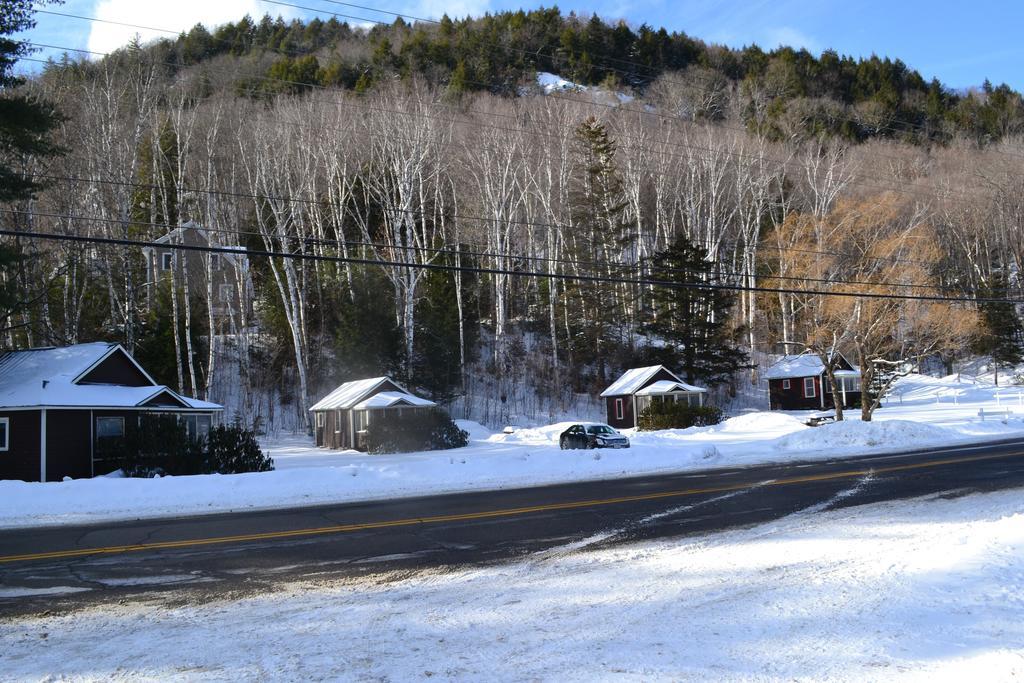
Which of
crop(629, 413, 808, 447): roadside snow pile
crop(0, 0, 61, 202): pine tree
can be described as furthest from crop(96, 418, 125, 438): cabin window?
crop(629, 413, 808, 447): roadside snow pile

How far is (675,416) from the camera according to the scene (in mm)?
43719

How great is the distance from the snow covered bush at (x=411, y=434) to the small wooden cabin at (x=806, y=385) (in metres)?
30.7

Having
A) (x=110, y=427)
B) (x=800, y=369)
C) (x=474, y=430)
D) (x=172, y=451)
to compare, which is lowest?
(x=474, y=430)

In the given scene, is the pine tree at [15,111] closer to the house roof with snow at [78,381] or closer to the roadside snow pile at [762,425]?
the house roof with snow at [78,381]

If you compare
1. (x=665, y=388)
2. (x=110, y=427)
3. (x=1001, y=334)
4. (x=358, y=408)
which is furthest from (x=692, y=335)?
(x=110, y=427)

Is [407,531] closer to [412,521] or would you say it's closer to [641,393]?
[412,521]

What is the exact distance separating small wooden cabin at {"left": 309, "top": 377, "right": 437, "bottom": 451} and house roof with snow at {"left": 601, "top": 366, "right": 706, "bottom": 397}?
1523 centimetres

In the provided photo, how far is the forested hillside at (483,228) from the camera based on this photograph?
131 ft

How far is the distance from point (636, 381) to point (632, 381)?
0.45 metres

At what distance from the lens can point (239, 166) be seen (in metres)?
45.2

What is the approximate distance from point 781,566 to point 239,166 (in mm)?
43024

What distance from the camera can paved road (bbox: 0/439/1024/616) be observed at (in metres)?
9.55

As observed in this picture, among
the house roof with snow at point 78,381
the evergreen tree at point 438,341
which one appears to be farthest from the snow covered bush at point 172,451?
the evergreen tree at point 438,341

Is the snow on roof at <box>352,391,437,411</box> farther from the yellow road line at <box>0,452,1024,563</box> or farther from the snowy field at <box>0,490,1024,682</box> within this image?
the snowy field at <box>0,490,1024,682</box>
